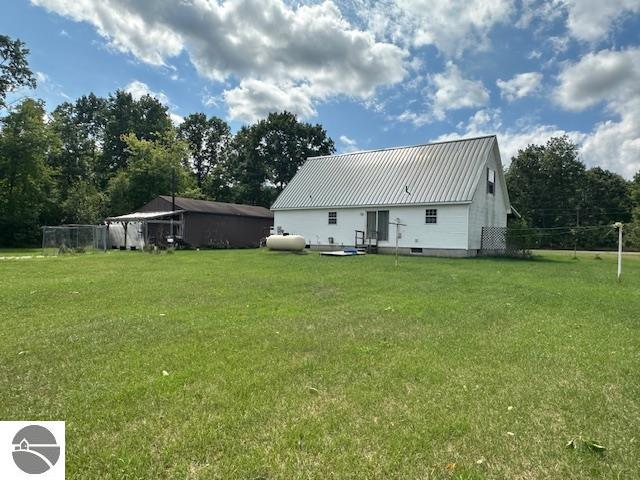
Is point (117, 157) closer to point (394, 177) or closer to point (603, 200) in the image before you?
point (394, 177)

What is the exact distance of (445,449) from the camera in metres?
2.76

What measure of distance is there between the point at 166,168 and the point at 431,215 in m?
29.3

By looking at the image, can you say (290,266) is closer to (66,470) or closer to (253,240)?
(66,470)

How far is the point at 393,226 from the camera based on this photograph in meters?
23.6

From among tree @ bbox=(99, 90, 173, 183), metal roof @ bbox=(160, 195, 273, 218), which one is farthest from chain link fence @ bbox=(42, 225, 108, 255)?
tree @ bbox=(99, 90, 173, 183)

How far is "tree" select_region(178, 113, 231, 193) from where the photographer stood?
185ft

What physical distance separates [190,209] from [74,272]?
1759 cm

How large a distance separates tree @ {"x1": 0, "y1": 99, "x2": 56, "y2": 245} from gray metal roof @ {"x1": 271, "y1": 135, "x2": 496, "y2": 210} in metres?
22.8

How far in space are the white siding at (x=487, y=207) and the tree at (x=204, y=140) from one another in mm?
39075

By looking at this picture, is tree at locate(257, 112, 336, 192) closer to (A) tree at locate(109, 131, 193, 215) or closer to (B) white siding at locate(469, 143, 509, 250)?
(A) tree at locate(109, 131, 193, 215)

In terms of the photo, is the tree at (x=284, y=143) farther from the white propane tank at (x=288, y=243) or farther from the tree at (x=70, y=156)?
the white propane tank at (x=288, y=243)

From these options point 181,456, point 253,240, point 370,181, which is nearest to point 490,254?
point 370,181

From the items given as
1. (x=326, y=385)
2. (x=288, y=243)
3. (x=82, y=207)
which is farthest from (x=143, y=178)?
(x=326, y=385)

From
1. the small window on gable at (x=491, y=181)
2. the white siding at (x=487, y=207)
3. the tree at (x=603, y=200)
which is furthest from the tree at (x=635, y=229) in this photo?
the small window on gable at (x=491, y=181)
